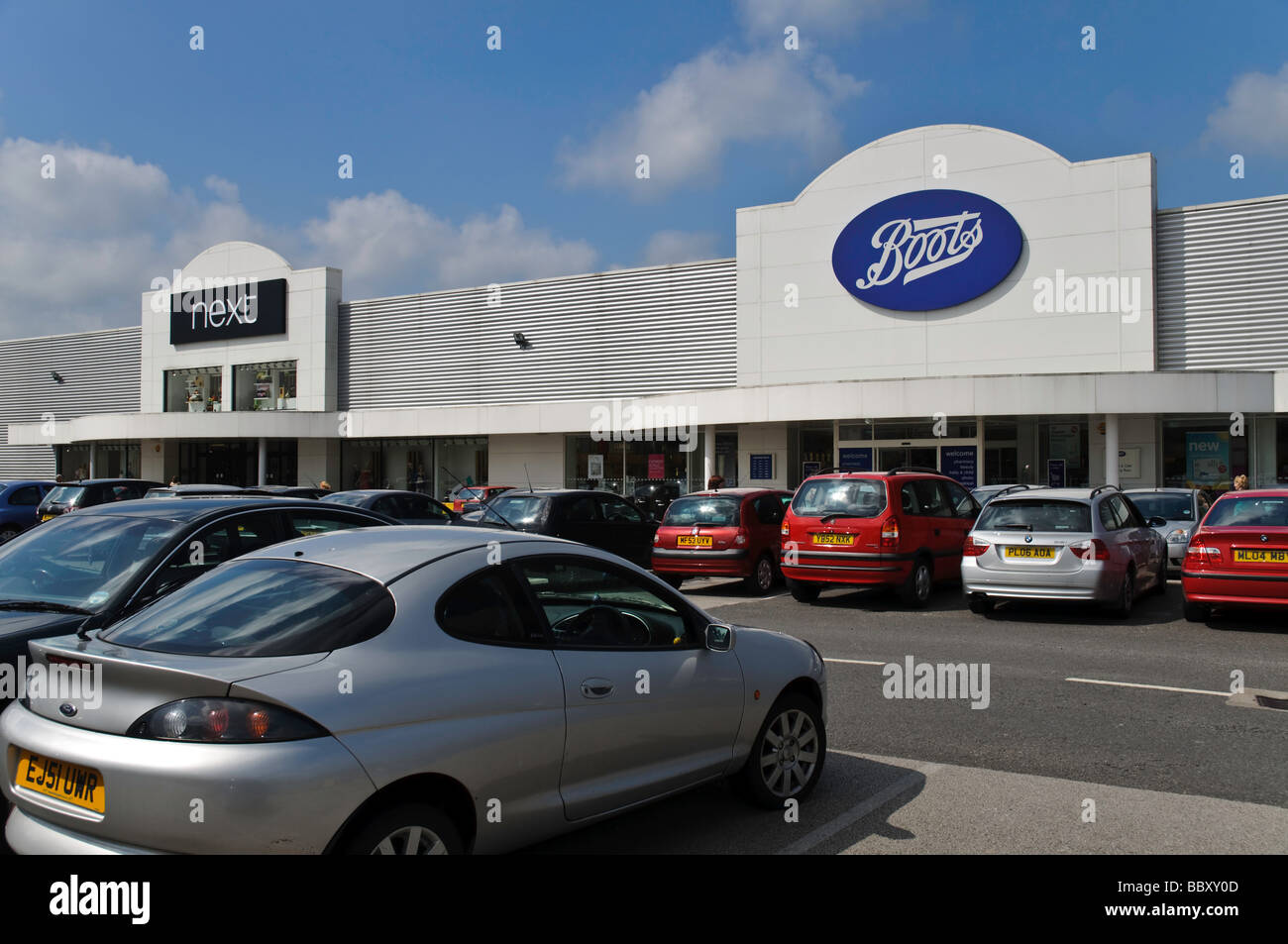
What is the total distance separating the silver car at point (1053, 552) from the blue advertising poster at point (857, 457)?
47.7ft

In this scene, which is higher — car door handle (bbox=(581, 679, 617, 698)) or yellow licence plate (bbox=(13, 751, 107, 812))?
car door handle (bbox=(581, 679, 617, 698))

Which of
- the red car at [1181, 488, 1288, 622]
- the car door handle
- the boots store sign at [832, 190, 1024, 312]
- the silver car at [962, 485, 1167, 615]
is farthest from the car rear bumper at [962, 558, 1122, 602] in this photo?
the boots store sign at [832, 190, 1024, 312]

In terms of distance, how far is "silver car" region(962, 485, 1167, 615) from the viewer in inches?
462

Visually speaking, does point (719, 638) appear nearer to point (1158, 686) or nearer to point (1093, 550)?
point (1158, 686)

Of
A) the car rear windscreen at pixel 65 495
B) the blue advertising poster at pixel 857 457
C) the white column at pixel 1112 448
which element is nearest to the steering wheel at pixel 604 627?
the car rear windscreen at pixel 65 495

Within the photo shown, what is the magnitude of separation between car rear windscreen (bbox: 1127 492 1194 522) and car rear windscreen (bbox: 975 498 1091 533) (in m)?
6.08

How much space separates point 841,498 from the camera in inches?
531

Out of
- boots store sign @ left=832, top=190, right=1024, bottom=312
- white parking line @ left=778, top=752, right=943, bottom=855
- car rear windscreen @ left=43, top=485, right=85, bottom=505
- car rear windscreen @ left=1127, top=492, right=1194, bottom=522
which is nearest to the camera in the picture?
white parking line @ left=778, top=752, right=943, bottom=855

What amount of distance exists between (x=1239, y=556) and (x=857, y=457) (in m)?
16.5

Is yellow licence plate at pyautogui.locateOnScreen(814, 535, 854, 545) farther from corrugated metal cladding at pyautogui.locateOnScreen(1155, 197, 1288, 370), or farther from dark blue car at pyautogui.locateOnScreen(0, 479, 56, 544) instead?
dark blue car at pyautogui.locateOnScreen(0, 479, 56, 544)

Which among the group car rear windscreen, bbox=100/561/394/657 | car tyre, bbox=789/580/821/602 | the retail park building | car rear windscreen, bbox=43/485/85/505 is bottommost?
car tyre, bbox=789/580/821/602

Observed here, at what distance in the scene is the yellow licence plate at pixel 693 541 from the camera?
1503 cm
